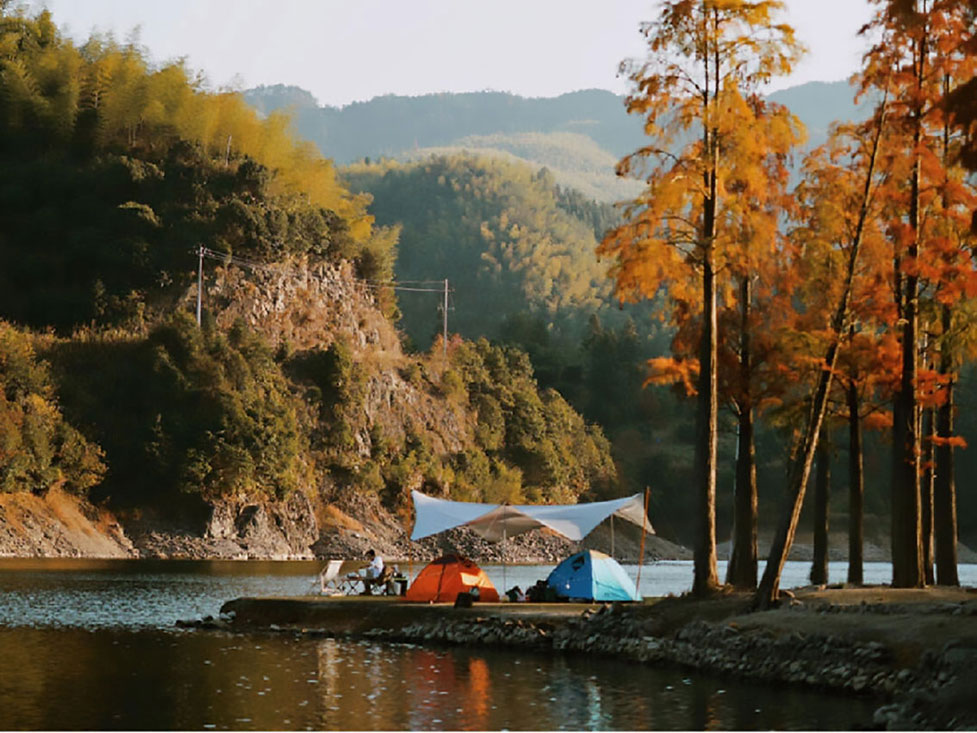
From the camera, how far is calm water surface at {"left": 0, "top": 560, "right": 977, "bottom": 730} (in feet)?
63.2

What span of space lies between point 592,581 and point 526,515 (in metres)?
2.33

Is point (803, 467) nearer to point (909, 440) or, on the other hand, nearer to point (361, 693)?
point (909, 440)

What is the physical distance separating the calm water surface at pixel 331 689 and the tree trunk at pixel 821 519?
1008cm

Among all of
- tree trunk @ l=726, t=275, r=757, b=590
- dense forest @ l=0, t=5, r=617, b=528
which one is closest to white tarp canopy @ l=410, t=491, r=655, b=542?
tree trunk @ l=726, t=275, r=757, b=590

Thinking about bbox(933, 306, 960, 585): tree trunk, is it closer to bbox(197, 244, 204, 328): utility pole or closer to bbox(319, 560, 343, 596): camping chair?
bbox(319, 560, 343, 596): camping chair

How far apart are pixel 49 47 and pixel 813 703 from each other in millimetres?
91840

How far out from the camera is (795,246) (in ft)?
106

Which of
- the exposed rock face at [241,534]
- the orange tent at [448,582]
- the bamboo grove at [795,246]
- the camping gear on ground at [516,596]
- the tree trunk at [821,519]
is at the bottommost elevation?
the exposed rock face at [241,534]

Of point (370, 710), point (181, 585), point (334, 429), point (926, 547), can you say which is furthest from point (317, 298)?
point (370, 710)

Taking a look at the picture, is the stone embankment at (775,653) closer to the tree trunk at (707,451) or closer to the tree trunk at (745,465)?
the tree trunk at (707,451)

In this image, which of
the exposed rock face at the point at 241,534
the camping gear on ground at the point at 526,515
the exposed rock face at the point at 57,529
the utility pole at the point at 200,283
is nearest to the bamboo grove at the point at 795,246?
the camping gear on ground at the point at 526,515

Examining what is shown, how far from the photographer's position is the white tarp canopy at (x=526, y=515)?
114ft

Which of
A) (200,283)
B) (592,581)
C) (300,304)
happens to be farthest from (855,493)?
(300,304)

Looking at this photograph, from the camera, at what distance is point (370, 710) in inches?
799
